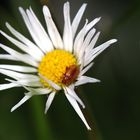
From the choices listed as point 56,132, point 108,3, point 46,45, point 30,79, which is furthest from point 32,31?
point 108,3

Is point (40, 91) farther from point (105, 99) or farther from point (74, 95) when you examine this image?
point (105, 99)

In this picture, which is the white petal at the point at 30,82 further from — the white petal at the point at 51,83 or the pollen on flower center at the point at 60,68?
the white petal at the point at 51,83

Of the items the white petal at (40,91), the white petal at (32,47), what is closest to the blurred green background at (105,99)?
the white petal at (32,47)

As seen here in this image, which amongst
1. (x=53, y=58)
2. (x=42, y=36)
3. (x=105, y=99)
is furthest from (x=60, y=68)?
(x=105, y=99)

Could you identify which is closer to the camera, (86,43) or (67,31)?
(86,43)

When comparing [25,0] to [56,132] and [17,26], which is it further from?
[56,132]
